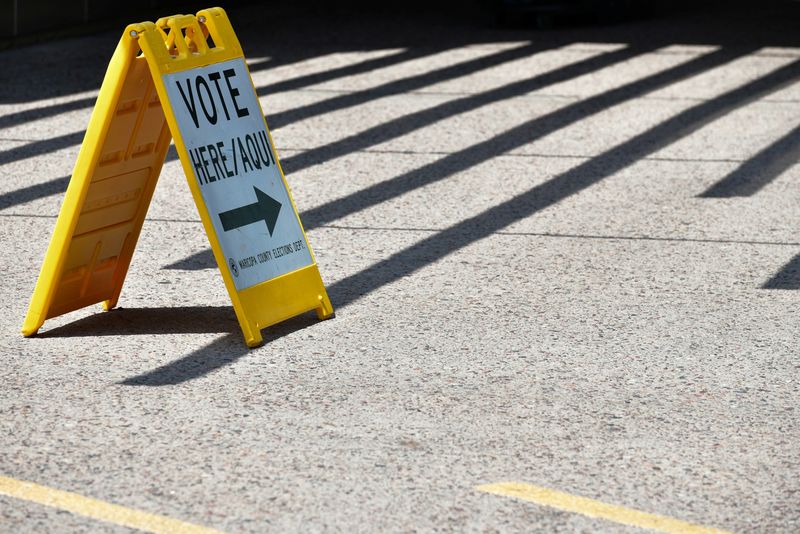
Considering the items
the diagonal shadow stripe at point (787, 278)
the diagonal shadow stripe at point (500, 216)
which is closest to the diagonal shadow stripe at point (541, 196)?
the diagonal shadow stripe at point (500, 216)

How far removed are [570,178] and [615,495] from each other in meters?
5.17

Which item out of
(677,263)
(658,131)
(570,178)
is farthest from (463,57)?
(677,263)

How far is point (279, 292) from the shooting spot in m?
5.89

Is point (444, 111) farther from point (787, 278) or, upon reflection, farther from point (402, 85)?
point (787, 278)

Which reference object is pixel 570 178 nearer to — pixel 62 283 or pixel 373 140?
pixel 373 140

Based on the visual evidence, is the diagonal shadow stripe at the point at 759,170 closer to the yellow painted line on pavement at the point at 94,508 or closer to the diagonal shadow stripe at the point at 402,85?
the diagonal shadow stripe at the point at 402,85

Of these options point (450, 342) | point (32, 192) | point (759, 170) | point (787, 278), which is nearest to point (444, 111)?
point (759, 170)

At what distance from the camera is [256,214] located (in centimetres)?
588

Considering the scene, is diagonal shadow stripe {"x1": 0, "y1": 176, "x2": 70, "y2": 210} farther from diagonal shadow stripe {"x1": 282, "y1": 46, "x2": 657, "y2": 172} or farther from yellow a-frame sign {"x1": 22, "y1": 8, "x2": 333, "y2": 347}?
yellow a-frame sign {"x1": 22, "y1": 8, "x2": 333, "y2": 347}

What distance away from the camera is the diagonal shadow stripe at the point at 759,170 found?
8742mm

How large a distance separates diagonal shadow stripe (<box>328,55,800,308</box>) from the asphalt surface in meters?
0.03

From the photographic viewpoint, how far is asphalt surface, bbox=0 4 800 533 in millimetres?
4266

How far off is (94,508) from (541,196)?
16.5 ft

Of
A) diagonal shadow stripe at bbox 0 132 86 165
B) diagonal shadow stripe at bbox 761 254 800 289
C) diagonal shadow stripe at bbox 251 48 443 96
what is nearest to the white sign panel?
diagonal shadow stripe at bbox 761 254 800 289
